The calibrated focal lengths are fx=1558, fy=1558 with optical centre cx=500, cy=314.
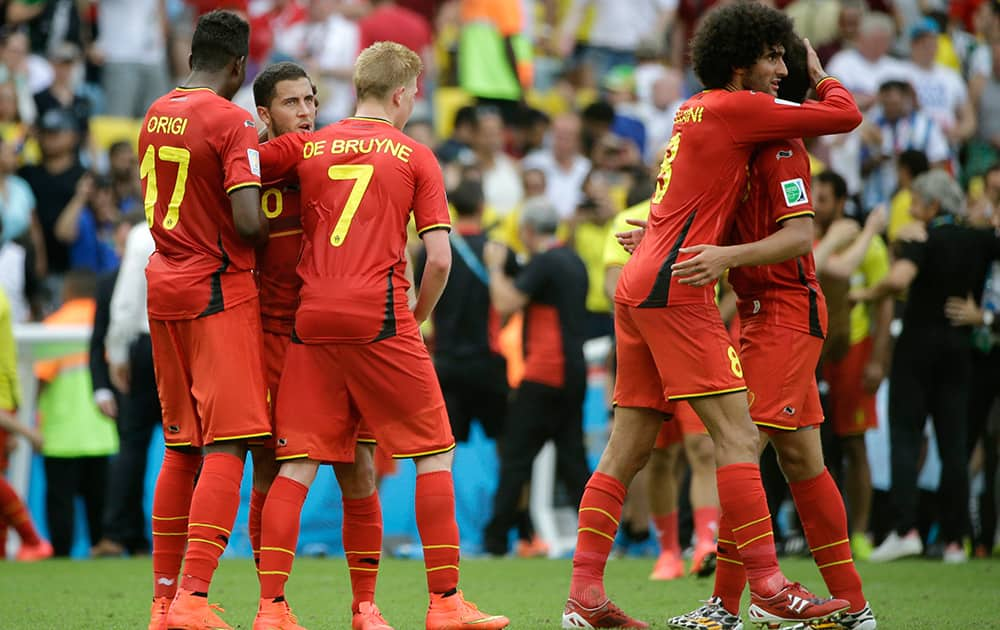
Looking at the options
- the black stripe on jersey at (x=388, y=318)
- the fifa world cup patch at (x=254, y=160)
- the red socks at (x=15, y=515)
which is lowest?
the red socks at (x=15, y=515)

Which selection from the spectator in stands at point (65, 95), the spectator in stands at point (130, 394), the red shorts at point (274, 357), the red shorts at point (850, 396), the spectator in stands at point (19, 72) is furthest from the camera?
the spectator in stands at point (65, 95)

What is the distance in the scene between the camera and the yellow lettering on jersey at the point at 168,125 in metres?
6.42

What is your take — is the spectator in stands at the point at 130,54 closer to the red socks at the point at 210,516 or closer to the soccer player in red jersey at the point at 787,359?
the red socks at the point at 210,516

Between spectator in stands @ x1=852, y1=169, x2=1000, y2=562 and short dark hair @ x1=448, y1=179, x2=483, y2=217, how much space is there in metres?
3.10

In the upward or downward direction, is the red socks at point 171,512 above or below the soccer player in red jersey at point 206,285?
below

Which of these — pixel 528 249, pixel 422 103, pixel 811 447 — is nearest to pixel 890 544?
pixel 528 249

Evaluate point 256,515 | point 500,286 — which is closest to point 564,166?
point 500,286

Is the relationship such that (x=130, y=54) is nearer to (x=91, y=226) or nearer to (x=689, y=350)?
(x=91, y=226)

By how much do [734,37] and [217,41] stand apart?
2162 millimetres

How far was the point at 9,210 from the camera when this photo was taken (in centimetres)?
1391

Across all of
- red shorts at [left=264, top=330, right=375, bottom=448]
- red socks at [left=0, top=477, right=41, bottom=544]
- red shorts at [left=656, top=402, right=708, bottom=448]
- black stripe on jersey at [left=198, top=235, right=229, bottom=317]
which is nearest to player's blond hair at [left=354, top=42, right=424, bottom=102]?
black stripe on jersey at [left=198, top=235, right=229, bottom=317]

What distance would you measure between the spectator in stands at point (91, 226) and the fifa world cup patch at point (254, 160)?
8479 millimetres

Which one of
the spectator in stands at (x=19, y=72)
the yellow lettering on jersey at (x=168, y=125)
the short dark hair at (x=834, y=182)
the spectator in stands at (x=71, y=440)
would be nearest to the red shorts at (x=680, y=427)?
the short dark hair at (x=834, y=182)

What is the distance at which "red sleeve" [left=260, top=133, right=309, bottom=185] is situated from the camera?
21.4 feet
